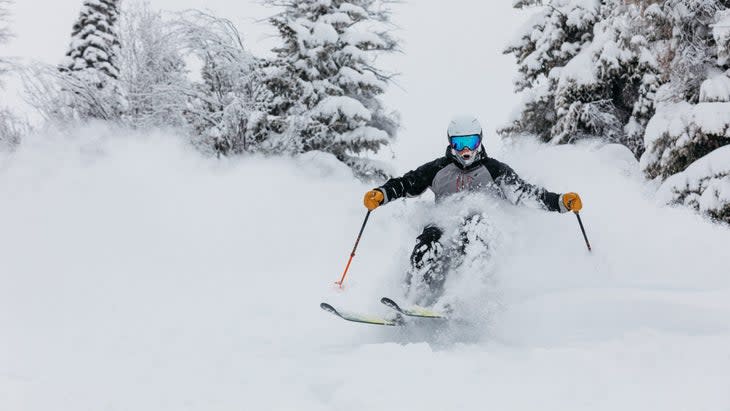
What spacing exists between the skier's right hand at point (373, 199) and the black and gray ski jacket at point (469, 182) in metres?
0.08

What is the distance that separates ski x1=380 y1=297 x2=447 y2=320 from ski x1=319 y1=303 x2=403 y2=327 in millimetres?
147

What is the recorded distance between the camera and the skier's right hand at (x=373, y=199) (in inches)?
220

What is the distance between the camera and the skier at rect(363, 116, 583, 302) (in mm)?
5594

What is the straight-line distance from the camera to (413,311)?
14.0 feet

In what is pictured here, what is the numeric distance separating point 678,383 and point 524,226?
2.98 m

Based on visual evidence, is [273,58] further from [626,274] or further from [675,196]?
[626,274]

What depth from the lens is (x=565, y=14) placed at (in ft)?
39.0

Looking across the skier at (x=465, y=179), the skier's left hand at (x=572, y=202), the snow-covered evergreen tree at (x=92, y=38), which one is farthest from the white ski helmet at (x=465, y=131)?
the snow-covered evergreen tree at (x=92, y=38)

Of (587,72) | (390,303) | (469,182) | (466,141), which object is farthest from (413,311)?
(587,72)

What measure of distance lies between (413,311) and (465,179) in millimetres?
1954

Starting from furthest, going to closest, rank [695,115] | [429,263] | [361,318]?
[695,115] → [429,263] → [361,318]

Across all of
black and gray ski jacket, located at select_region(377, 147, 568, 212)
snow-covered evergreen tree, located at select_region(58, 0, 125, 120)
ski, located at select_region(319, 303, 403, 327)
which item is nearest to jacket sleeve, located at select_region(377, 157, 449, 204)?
black and gray ski jacket, located at select_region(377, 147, 568, 212)

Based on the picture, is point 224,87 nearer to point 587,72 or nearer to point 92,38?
point 587,72

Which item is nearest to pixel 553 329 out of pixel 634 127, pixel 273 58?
pixel 634 127
